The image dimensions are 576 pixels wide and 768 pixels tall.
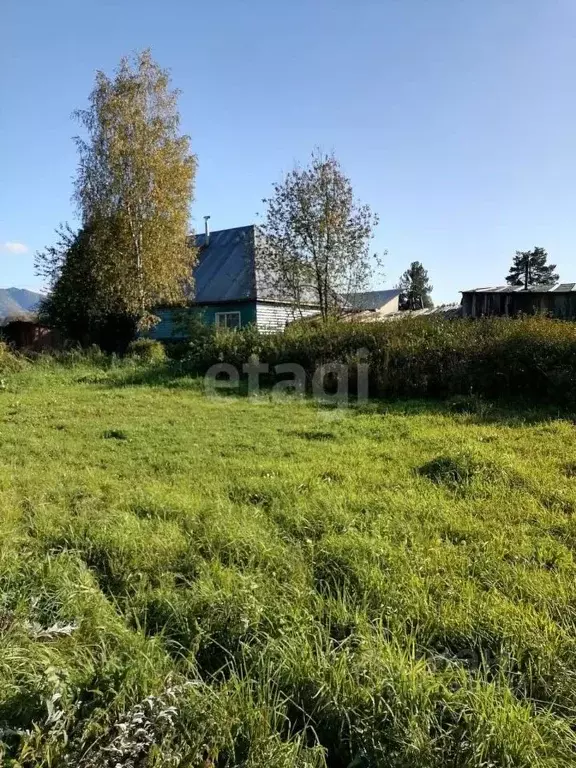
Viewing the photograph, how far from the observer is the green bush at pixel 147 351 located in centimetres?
1543

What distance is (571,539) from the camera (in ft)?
10.8

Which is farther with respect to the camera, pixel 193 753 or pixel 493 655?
pixel 493 655

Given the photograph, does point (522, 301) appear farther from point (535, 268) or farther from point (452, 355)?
point (535, 268)

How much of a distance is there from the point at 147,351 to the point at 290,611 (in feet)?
47.0

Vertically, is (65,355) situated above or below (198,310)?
below

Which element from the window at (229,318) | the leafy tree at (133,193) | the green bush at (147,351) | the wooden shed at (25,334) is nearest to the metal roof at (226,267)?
the window at (229,318)

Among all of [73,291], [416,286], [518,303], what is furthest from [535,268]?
[73,291]

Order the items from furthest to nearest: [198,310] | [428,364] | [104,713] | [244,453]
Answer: [198,310]
[428,364]
[244,453]
[104,713]

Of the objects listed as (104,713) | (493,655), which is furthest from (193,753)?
(493,655)

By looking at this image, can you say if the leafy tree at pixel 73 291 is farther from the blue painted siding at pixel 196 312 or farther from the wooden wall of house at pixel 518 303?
the wooden wall of house at pixel 518 303

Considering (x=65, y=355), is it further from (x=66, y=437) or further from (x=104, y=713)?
(x=104, y=713)

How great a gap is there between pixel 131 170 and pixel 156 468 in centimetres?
1511

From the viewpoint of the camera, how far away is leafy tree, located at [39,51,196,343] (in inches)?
681

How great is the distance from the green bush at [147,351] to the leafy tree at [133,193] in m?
2.09
